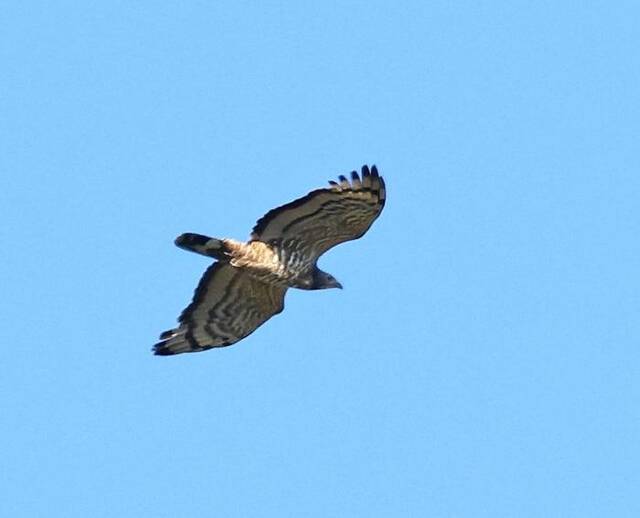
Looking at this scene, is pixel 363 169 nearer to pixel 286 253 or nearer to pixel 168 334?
pixel 286 253

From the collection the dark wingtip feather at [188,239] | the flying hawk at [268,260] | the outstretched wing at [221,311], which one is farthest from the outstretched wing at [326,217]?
the outstretched wing at [221,311]

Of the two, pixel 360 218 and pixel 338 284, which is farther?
pixel 338 284

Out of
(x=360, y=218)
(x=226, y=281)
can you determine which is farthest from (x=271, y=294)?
(x=360, y=218)

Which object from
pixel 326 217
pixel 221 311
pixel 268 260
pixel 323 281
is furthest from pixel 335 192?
pixel 221 311

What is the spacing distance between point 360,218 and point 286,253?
1.12 m

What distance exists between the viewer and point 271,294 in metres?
22.7

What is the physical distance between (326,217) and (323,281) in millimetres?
1456

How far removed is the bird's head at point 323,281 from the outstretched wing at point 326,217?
0.51 meters

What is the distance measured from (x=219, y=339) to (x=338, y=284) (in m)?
1.72

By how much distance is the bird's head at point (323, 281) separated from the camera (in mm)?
22516

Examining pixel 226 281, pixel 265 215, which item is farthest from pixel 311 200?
pixel 226 281

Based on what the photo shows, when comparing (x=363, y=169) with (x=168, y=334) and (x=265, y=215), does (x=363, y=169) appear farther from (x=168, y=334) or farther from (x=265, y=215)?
(x=168, y=334)

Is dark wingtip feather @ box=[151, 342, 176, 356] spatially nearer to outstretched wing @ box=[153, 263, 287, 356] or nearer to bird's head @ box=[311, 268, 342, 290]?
outstretched wing @ box=[153, 263, 287, 356]

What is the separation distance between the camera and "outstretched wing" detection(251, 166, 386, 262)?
2095cm
